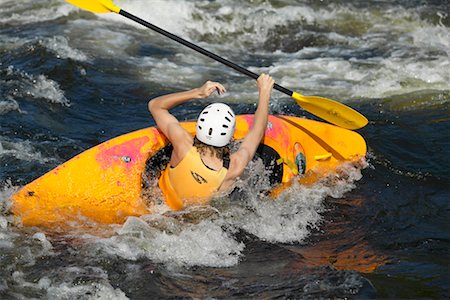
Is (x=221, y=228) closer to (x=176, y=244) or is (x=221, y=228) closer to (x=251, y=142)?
(x=176, y=244)

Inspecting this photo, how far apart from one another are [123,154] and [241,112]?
2.64 metres

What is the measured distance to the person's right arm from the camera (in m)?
5.52

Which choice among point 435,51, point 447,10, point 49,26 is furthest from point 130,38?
point 447,10

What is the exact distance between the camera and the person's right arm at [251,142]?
5520mm

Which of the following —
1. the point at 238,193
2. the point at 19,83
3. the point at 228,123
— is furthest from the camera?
the point at 19,83

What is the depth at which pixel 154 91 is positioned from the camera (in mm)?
8906

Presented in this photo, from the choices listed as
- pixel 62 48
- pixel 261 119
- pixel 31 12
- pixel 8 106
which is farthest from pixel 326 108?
pixel 31 12

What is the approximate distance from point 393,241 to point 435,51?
16.9 ft

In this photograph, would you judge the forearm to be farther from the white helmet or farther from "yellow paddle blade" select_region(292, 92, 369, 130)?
"yellow paddle blade" select_region(292, 92, 369, 130)

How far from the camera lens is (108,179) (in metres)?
5.80

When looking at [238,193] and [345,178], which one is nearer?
[238,193]

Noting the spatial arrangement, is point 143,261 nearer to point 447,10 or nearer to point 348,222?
point 348,222

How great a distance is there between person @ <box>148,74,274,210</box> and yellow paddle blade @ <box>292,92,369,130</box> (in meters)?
1.01

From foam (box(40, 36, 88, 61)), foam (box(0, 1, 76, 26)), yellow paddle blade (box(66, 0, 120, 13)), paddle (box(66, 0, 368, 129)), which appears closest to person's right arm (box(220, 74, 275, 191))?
paddle (box(66, 0, 368, 129))
